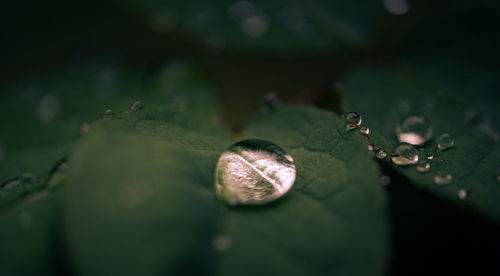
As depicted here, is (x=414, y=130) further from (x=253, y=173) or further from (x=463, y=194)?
(x=253, y=173)

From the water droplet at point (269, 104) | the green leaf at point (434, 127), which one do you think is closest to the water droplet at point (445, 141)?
the green leaf at point (434, 127)

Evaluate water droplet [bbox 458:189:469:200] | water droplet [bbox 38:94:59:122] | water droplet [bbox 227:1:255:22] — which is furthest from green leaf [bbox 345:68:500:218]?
water droplet [bbox 38:94:59:122]

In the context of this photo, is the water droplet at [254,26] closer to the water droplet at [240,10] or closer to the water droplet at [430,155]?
the water droplet at [240,10]

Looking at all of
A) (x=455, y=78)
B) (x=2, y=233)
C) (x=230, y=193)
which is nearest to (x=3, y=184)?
(x=2, y=233)

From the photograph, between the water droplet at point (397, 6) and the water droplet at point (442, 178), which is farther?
the water droplet at point (397, 6)

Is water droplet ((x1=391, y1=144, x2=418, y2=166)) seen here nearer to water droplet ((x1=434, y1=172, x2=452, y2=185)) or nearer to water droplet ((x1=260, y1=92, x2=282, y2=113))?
water droplet ((x1=434, y1=172, x2=452, y2=185))

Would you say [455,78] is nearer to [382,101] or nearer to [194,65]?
[382,101]
